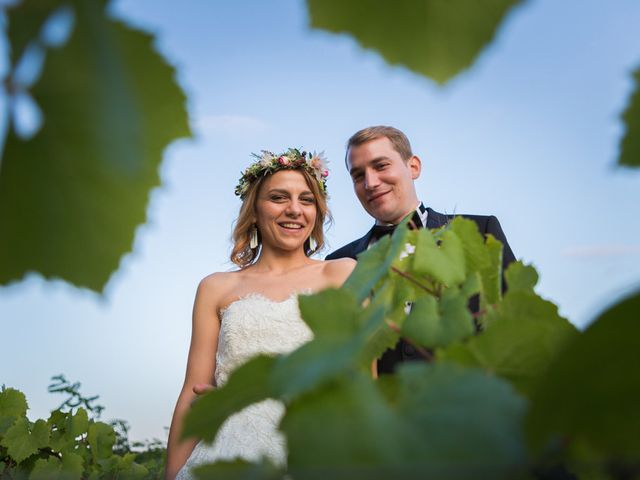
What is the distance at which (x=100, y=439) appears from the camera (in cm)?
262

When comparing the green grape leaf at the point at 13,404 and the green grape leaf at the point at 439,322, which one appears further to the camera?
the green grape leaf at the point at 13,404

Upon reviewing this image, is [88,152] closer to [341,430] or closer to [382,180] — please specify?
[341,430]

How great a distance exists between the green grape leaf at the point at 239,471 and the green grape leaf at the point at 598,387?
11 centimetres

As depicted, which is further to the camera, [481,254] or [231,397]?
[481,254]

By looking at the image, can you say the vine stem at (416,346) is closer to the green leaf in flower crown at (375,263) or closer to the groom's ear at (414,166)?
the green leaf in flower crown at (375,263)

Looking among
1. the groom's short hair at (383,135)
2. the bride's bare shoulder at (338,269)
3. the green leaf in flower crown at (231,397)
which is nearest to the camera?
the green leaf in flower crown at (231,397)

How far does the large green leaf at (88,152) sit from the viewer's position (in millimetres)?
204

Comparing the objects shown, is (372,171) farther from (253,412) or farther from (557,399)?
(557,399)

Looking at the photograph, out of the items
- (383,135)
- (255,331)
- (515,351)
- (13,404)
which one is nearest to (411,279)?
(515,351)

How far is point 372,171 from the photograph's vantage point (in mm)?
5211

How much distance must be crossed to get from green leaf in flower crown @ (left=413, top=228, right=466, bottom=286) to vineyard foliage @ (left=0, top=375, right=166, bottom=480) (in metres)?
1.92

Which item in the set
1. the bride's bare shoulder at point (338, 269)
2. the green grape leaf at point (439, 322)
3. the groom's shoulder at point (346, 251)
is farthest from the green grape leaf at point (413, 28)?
the groom's shoulder at point (346, 251)

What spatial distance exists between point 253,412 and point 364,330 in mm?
3690

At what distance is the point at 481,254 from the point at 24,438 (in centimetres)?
233
